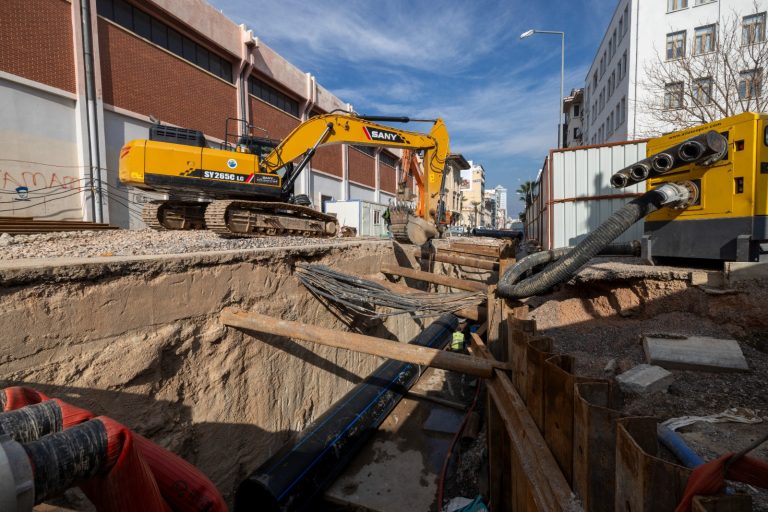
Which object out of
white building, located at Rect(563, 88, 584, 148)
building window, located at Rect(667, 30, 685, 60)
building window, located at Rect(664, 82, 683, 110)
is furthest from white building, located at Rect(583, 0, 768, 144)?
white building, located at Rect(563, 88, 584, 148)

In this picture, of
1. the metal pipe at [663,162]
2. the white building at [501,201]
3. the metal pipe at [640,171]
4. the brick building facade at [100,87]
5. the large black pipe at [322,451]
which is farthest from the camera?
the white building at [501,201]

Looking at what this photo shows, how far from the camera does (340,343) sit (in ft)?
10.5

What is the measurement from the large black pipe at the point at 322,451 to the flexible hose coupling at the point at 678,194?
4.01 meters

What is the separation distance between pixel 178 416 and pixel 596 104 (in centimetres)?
3949

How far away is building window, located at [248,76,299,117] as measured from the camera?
1884 centimetres

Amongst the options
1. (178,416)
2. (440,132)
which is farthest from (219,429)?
(440,132)

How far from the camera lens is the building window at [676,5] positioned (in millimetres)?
22625

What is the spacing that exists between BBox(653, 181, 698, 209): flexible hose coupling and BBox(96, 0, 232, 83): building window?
15.9m

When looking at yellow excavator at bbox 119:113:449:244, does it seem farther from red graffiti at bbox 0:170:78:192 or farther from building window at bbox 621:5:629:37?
building window at bbox 621:5:629:37

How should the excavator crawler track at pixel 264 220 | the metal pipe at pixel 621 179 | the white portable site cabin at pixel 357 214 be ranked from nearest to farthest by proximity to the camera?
the metal pipe at pixel 621 179 → the excavator crawler track at pixel 264 220 → the white portable site cabin at pixel 357 214

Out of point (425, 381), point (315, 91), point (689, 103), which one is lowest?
point (425, 381)

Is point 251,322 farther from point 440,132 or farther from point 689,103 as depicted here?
point 689,103

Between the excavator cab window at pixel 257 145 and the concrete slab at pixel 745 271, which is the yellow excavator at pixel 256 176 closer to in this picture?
the excavator cab window at pixel 257 145

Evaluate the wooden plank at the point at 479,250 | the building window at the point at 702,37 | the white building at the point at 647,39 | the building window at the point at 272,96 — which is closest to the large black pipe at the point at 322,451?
the wooden plank at the point at 479,250
